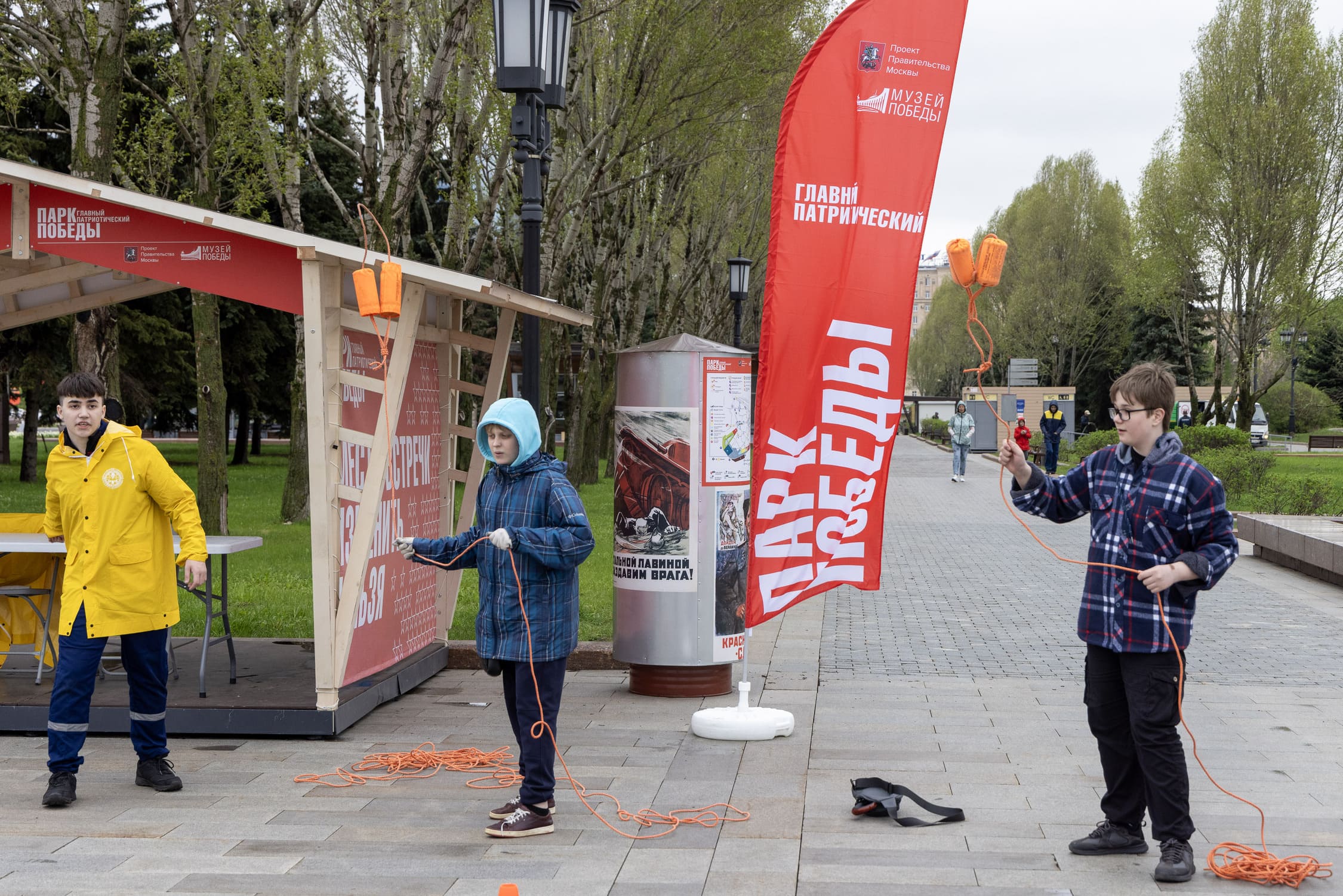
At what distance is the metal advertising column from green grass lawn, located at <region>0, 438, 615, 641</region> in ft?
6.14

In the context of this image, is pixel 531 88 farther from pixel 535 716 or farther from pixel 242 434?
pixel 242 434

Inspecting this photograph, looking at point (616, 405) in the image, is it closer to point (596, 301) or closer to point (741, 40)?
point (741, 40)

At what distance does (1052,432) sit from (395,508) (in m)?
31.0

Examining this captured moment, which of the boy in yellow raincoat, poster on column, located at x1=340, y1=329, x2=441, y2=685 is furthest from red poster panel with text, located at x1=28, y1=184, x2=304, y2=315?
the boy in yellow raincoat

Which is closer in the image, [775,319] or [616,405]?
[775,319]

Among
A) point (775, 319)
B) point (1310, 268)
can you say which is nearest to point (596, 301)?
point (775, 319)

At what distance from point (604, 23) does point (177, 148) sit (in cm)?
729

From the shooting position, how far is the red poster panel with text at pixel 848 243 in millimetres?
6383

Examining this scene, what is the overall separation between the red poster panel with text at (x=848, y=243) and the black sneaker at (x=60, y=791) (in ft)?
11.0

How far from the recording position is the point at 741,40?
19.9 meters

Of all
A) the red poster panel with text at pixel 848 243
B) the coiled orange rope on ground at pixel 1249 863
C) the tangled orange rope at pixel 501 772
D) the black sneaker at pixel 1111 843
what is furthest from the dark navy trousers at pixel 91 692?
the black sneaker at pixel 1111 843

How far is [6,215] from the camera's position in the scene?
23.5 ft

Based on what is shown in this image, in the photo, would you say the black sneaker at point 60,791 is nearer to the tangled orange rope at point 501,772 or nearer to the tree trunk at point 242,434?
the tangled orange rope at point 501,772

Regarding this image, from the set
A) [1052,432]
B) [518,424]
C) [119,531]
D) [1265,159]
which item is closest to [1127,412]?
[518,424]
